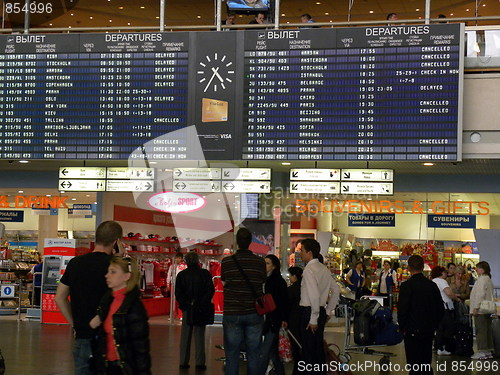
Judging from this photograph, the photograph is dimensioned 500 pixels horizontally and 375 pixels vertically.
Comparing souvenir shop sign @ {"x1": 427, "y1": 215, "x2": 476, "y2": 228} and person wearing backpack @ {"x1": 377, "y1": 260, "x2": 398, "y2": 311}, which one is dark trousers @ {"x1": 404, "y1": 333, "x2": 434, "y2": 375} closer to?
person wearing backpack @ {"x1": 377, "y1": 260, "x2": 398, "y2": 311}

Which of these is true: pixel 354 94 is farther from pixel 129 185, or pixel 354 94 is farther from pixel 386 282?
pixel 386 282

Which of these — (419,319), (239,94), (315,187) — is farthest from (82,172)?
(419,319)

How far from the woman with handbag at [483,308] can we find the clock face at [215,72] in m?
4.63

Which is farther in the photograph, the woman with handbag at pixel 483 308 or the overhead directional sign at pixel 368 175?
the overhead directional sign at pixel 368 175

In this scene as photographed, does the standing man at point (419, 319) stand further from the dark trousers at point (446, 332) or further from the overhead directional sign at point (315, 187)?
the overhead directional sign at point (315, 187)

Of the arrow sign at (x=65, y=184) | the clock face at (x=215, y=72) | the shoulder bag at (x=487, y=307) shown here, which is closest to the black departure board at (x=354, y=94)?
the clock face at (x=215, y=72)

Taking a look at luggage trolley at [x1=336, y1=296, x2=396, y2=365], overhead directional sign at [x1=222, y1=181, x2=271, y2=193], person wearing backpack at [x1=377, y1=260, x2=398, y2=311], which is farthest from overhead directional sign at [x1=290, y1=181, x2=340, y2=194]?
person wearing backpack at [x1=377, y1=260, x2=398, y2=311]

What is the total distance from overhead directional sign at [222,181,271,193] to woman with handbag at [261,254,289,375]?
365 cm

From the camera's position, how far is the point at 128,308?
5.15 metres

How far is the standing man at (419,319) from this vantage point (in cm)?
792

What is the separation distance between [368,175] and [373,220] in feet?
28.0

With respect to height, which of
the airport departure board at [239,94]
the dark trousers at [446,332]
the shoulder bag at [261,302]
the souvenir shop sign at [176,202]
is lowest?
the dark trousers at [446,332]

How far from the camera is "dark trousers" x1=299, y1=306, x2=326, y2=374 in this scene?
8117 millimetres

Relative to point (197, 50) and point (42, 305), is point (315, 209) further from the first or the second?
point (197, 50)
